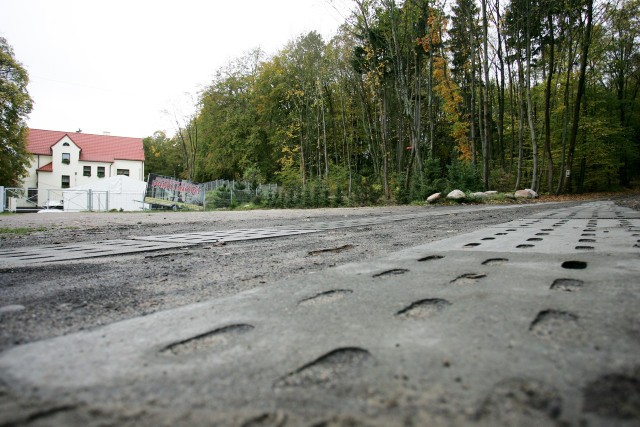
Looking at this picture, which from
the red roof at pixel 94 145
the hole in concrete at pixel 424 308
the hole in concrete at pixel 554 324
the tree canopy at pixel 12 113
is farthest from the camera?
the red roof at pixel 94 145

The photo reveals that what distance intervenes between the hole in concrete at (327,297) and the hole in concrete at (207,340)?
31cm

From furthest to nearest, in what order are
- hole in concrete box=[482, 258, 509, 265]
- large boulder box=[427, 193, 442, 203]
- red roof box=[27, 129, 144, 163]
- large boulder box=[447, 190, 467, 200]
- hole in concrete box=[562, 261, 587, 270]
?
red roof box=[27, 129, 144, 163]
large boulder box=[427, 193, 442, 203]
large boulder box=[447, 190, 467, 200]
hole in concrete box=[482, 258, 509, 265]
hole in concrete box=[562, 261, 587, 270]

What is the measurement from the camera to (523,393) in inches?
25.5

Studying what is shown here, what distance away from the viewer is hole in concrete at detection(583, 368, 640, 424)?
22.7 inches

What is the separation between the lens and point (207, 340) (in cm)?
100

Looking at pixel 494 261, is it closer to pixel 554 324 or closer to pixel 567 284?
pixel 567 284

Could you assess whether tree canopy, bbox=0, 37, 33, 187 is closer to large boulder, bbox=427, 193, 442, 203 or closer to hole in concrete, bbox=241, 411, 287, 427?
large boulder, bbox=427, 193, 442, 203

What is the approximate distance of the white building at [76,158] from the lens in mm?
38344

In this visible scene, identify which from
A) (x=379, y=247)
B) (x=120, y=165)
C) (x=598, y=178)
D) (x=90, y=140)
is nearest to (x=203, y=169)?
(x=120, y=165)

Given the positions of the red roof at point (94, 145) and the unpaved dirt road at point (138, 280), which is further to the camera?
the red roof at point (94, 145)

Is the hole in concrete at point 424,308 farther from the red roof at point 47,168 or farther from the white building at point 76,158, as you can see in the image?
the red roof at point 47,168

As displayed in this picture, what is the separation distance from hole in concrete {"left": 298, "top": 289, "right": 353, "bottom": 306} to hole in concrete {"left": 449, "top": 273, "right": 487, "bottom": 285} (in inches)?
18.4

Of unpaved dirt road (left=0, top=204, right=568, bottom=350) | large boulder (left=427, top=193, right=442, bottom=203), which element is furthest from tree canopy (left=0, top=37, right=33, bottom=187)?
unpaved dirt road (left=0, top=204, right=568, bottom=350)

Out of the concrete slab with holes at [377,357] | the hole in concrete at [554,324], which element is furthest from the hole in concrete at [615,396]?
the hole in concrete at [554,324]
